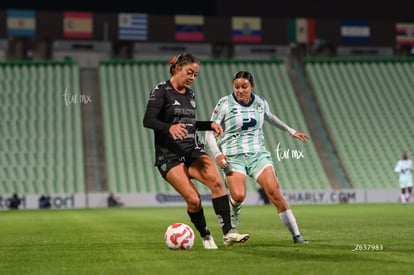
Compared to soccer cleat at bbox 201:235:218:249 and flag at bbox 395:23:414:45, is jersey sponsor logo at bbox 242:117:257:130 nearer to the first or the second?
soccer cleat at bbox 201:235:218:249

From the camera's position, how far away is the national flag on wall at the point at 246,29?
4412 cm

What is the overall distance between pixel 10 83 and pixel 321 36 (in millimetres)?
17846

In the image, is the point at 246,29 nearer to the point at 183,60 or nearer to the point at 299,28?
the point at 299,28

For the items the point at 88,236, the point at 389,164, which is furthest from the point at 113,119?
the point at 88,236

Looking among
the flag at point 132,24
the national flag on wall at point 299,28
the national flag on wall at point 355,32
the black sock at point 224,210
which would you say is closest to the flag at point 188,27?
the flag at point 132,24

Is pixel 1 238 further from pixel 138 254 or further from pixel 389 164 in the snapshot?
pixel 389 164

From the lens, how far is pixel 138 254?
32.2 ft

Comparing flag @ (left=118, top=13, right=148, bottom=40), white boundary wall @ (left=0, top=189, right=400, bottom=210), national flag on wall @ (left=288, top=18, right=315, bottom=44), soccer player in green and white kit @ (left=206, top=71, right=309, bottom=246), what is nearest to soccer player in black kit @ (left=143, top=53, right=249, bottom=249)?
soccer player in green and white kit @ (left=206, top=71, right=309, bottom=246)

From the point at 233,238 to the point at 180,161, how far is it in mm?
1234

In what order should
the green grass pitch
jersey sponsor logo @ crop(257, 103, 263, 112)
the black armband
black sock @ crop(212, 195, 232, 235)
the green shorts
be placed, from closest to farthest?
the green grass pitch, black sock @ crop(212, 195, 232, 235), the black armband, the green shorts, jersey sponsor logo @ crop(257, 103, 263, 112)

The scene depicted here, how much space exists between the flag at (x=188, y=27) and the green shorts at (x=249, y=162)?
32.8 m

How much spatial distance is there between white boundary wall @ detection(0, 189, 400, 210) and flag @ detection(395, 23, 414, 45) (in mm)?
13587

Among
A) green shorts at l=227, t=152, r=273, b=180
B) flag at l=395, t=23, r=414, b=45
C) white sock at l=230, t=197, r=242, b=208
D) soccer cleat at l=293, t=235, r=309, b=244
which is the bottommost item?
soccer cleat at l=293, t=235, r=309, b=244

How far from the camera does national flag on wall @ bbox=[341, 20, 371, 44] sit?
151 ft
